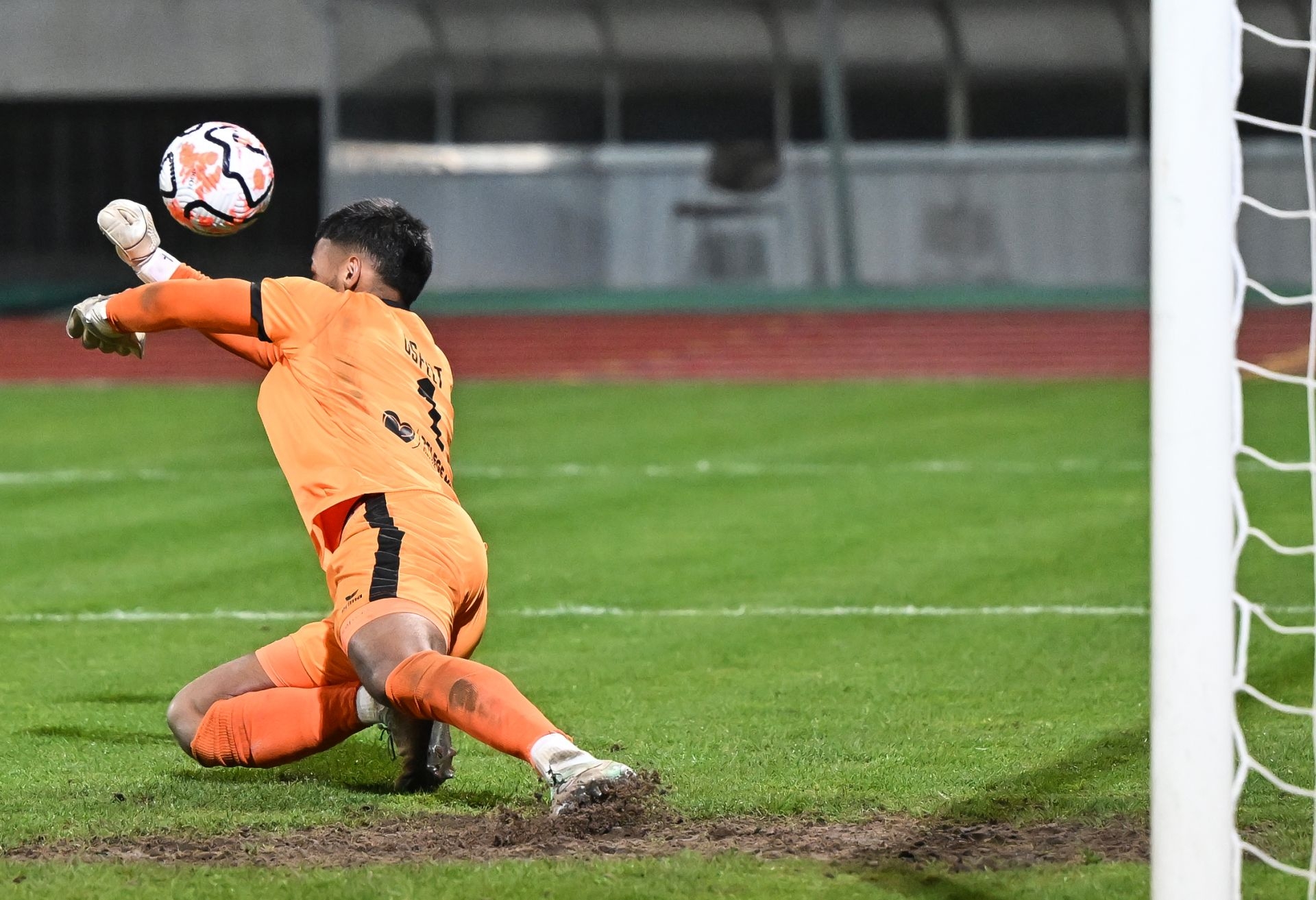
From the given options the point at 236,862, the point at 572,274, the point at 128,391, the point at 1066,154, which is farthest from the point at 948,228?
the point at 236,862

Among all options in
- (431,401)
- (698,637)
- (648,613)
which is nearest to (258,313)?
(431,401)

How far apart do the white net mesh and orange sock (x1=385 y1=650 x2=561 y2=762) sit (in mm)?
1479

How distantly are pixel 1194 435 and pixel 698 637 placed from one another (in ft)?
12.9

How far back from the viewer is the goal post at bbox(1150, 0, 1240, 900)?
9.99ft

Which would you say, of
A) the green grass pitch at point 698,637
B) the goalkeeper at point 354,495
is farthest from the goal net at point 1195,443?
the goalkeeper at point 354,495

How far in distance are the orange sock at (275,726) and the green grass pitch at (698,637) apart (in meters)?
0.11

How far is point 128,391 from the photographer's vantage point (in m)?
19.1

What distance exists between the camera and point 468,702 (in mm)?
3922

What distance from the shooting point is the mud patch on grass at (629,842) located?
12.7 feet

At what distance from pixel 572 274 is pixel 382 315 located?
25636 mm

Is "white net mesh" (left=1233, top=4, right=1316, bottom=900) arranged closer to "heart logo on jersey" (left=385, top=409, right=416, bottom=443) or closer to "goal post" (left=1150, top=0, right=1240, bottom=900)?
"goal post" (left=1150, top=0, right=1240, bottom=900)

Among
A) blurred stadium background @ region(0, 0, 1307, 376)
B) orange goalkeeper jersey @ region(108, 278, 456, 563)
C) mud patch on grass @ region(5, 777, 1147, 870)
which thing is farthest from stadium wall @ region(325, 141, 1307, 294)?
mud patch on grass @ region(5, 777, 1147, 870)

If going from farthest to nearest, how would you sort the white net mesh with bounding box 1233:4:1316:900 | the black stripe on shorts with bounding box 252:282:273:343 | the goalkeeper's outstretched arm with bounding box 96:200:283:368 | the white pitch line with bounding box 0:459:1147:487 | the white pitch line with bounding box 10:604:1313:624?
the white pitch line with bounding box 0:459:1147:487 → the white pitch line with bounding box 10:604:1313:624 → the goalkeeper's outstretched arm with bounding box 96:200:283:368 → the black stripe on shorts with bounding box 252:282:273:343 → the white net mesh with bounding box 1233:4:1316:900

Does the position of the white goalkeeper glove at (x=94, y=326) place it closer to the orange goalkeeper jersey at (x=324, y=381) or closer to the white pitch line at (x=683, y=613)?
the orange goalkeeper jersey at (x=324, y=381)
